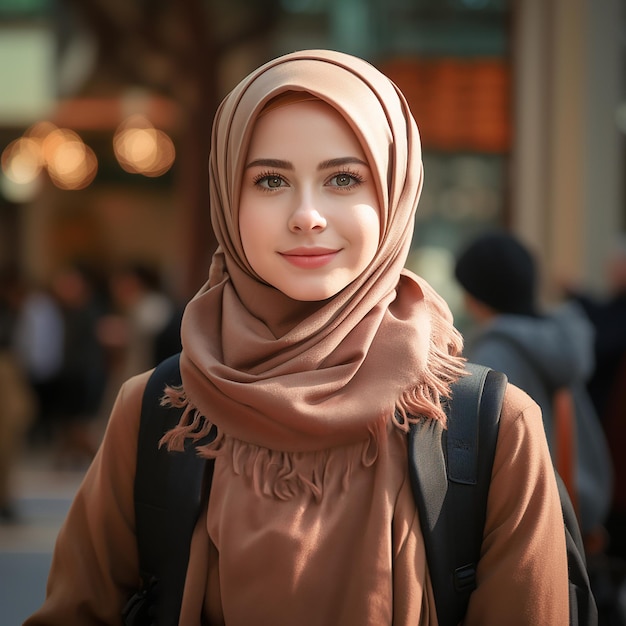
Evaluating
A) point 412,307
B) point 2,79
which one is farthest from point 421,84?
point 412,307

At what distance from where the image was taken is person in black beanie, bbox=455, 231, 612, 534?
334 cm

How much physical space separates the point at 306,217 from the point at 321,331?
0.21 m

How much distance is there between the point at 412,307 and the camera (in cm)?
191

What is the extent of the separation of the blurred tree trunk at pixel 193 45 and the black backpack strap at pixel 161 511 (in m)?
7.56

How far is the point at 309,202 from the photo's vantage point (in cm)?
175

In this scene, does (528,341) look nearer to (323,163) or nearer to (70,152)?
(323,163)

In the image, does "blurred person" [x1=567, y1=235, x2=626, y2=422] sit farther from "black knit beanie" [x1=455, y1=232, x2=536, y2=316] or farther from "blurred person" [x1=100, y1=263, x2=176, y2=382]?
"blurred person" [x1=100, y1=263, x2=176, y2=382]

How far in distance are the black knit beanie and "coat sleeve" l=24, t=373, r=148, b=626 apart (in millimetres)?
1791

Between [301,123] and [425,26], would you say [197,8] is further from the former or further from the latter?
[301,123]

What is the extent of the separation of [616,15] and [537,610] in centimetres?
728


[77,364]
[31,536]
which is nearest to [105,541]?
[31,536]

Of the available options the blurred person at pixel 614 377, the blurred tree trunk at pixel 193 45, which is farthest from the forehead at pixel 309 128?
the blurred tree trunk at pixel 193 45

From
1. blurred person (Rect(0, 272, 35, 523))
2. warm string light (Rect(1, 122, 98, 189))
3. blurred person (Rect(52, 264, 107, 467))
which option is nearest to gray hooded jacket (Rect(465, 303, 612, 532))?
blurred person (Rect(0, 272, 35, 523))

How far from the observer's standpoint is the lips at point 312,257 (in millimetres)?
1772
